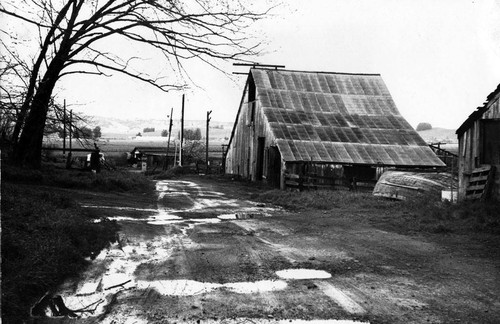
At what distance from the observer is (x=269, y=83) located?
91.2 ft

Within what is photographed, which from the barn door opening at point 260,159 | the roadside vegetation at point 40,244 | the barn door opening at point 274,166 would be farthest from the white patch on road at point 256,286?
the barn door opening at point 260,159

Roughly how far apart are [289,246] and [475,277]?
3061 mm

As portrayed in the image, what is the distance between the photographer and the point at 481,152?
12.8 metres

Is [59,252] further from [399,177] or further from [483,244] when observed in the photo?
[399,177]

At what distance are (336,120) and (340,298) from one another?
21.3 meters

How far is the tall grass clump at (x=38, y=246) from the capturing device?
15.1 feet

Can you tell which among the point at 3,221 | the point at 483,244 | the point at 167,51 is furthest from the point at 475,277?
the point at 167,51

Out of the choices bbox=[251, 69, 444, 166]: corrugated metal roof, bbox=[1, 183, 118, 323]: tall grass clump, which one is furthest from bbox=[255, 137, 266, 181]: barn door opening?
bbox=[1, 183, 118, 323]: tall grass clump

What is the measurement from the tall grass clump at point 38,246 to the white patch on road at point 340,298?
126 inches

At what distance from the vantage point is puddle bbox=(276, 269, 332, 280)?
230 inches

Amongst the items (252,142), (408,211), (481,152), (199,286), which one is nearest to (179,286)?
(199,286)

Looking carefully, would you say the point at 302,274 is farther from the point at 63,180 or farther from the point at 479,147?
the point at 63,180

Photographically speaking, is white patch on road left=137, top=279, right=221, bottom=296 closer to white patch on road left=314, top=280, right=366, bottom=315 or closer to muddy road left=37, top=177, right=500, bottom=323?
muddy road left=37, top=177, right=500, bottom=323

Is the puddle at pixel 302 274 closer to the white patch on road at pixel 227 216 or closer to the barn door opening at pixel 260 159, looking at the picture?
the white patch on road at pixel 227 216
